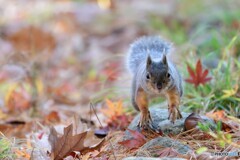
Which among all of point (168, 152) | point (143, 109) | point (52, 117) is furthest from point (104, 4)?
point (168, 152)

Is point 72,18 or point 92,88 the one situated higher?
point 72,18

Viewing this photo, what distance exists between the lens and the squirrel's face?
2.98m

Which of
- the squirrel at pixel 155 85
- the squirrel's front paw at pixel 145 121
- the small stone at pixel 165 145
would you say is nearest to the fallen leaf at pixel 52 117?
the squirrel at pixel 155 85

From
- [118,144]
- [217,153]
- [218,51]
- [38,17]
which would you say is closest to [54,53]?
[38,17]

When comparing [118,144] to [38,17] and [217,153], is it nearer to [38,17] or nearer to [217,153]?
[217,153]

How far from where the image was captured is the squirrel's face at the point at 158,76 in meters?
2.98

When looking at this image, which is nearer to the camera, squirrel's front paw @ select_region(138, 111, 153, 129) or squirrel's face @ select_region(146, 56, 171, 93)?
squirrel's face @ select_region(146, 56, 171, 93)

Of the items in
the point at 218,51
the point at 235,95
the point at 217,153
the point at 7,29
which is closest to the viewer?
the point at 217,153

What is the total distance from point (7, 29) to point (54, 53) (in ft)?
3.26

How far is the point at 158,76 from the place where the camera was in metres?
2.99

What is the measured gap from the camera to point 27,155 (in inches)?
113

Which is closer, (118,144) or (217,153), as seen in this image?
(217,153)

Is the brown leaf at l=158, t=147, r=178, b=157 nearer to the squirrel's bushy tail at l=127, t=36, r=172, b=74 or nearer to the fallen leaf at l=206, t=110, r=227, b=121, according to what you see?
the fallen leaf at l=206, t=110, r=227, b=121

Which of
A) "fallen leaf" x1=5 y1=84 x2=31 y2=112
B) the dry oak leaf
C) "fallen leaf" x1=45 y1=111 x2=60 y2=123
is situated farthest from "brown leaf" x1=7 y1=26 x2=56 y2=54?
the dry oak leaf
